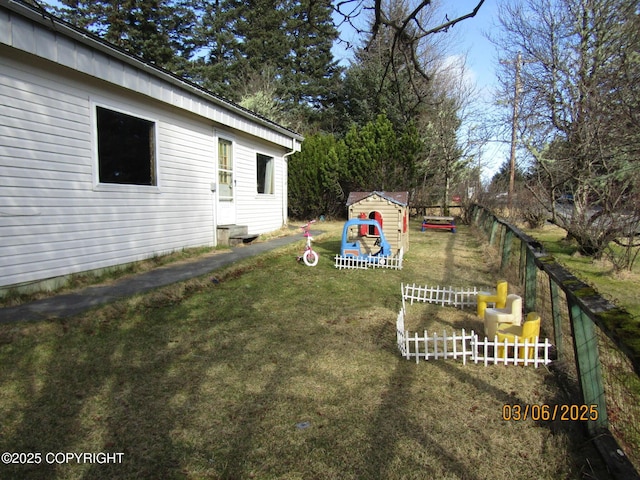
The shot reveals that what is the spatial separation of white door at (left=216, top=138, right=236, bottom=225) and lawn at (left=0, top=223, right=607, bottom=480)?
5.19 metres

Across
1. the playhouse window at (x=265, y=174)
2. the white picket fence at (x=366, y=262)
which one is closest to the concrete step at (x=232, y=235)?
the playhouse window at (x=265, y=174)

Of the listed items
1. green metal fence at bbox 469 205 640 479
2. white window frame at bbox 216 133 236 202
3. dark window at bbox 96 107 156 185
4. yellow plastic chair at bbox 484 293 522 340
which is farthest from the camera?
white window frame at bbox 216 133 236 202

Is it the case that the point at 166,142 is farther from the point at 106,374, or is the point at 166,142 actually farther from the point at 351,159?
the point at 351,159

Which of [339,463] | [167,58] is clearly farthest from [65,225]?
[167,58]

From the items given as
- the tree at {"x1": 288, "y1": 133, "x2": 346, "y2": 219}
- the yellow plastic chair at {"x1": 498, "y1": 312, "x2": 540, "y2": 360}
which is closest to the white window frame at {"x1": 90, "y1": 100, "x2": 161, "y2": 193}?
the yellow plastic chair at {"x1": 498, "y1": 312, "x2": 540, "y2": 360}

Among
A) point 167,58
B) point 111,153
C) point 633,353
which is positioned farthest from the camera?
point 167,58

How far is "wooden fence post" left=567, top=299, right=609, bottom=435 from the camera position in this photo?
2393 millimetres

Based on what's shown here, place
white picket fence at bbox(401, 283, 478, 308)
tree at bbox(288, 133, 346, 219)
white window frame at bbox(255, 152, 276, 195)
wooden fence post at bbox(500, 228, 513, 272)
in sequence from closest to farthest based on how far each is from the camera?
1. white picket fence at bbox(401, 283, 478, 308)
2. wooden fence post at bbox(500, 228, 513, 272)
3. white window frame at bbox(255, 152, 276, 195)
4. tree at bbox(288, 133, 346, 219)

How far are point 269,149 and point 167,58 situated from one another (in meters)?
19.1

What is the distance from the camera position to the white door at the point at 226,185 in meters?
9.84

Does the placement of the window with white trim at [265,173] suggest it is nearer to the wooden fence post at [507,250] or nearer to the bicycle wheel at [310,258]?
the bicycle wheel at [310,258]

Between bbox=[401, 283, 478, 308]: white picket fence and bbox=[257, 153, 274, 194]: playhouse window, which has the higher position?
bbox=[257, 153, 274, 194]: playhouse window

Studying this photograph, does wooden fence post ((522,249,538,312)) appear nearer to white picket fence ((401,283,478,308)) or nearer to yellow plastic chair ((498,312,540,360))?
white picket fence ((401,283,478,308))

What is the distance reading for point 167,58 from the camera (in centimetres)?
2667
